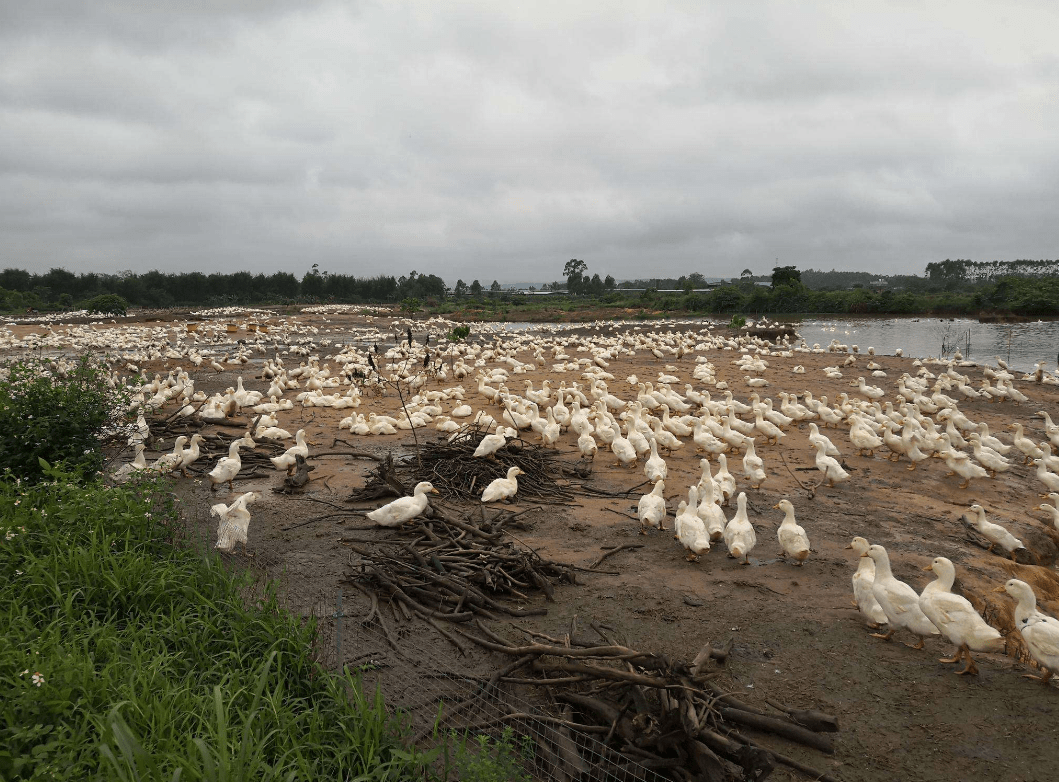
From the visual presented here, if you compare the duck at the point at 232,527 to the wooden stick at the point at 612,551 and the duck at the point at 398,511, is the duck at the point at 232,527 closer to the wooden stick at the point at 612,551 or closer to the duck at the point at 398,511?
the duck at the point at 398,511

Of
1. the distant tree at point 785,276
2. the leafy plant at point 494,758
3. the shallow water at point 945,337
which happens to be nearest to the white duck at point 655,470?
the leafy plant at point 494,758

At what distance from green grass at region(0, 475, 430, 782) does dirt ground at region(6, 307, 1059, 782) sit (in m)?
0.62

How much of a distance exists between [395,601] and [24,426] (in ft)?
17.7

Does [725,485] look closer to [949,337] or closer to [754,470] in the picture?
[754,470]

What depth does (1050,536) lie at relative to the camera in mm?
8305

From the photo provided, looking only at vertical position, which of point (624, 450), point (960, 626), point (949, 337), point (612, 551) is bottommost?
point (612, 551)

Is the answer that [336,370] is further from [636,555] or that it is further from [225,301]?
[225,301]

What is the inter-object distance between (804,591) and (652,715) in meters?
3.04

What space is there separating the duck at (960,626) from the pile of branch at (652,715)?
1434 millimetres

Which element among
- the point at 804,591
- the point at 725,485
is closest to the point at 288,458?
the point at 725,485

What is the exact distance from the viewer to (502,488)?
27.6ft

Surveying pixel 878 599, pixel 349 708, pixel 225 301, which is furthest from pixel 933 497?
pixel 225 301

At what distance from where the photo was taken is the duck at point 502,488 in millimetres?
8336

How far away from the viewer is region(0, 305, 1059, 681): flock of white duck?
5.37 m
